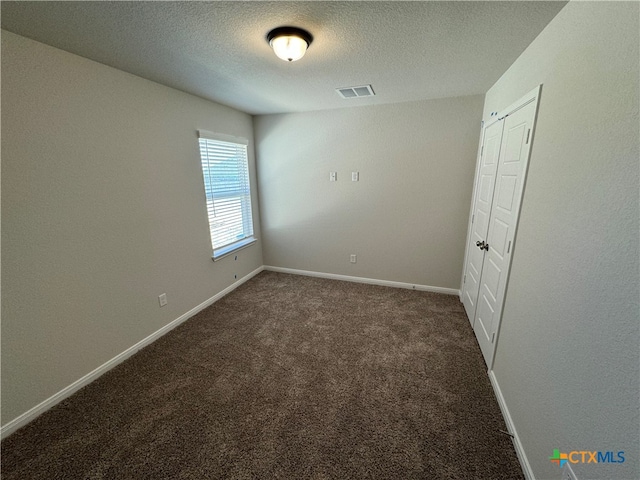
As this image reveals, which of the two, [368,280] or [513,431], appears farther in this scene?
[368,280]

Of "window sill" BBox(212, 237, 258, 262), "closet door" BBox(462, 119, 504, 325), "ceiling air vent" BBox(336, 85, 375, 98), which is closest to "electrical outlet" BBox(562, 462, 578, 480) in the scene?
"closet door" BBox(462, 119, 504, 325)

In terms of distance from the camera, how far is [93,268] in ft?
6.40

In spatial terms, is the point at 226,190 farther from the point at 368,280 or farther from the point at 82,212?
the point at 368,280

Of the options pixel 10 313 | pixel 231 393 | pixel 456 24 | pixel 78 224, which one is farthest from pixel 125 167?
pixel 456 24

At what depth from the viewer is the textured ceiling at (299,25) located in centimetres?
129

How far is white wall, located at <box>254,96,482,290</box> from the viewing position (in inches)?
118

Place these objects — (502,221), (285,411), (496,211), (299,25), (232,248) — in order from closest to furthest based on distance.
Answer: (299,25) < (285,411) < (502,221) < (496,211) < (232,248)

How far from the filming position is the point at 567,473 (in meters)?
1.04

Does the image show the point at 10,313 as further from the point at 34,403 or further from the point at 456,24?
the point at 456,24

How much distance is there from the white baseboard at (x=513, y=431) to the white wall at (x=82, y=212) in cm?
291

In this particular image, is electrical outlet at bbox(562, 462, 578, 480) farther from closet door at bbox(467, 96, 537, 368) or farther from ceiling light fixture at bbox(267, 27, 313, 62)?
ceiling light fixture at bbox(267, 27, 313, 62)

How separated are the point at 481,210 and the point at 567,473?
80.8 inches

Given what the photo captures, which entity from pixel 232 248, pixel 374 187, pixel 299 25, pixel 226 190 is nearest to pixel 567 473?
pixel 299 25

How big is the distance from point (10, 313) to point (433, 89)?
372cm
